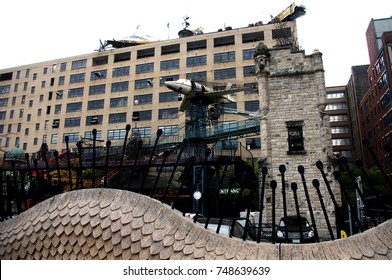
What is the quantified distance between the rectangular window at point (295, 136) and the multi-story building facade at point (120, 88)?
54.9 ft

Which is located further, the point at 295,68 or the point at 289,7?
the point at 289,7

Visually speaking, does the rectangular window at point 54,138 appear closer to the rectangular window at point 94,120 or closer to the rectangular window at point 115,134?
the rectangular window at point 94,120

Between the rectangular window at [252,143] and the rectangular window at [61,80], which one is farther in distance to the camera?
the rectangular window at [61,80]

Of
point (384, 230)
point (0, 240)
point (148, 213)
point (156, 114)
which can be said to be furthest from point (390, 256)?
point (156, 114)

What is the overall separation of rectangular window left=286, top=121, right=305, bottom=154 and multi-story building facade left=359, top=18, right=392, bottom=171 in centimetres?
2249

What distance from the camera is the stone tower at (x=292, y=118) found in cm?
1309

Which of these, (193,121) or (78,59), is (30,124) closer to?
(78,59)

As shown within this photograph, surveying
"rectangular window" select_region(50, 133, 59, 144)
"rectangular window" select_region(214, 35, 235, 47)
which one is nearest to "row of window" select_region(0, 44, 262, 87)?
"rectangular window" select_region(214, 35, 235, 47)

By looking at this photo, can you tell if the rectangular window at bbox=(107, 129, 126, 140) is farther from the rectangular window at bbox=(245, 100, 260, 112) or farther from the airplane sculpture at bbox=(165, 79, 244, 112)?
the rectangular window at bbox=(245, 100, 260, 112)

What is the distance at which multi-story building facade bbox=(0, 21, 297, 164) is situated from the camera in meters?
34.6

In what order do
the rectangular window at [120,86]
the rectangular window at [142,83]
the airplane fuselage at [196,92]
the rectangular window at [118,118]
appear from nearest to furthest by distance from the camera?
the airplane fuselage at [196,92] → the rectangular window at [118,118] → the rectangular window at [142,83] → the rectangular window at [120,86]

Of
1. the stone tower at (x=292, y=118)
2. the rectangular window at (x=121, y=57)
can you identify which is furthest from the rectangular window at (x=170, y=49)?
the stone tower at (x=292, y=118)

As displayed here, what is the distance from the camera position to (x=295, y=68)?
14.2 metres

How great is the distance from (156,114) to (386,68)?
27.5 metres
